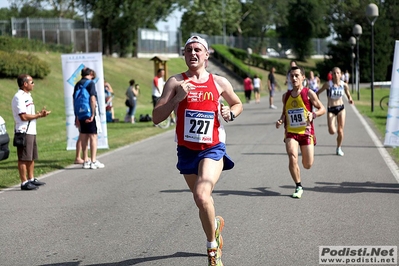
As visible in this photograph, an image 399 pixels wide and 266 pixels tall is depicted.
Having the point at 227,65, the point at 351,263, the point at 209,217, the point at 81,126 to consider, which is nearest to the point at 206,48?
the point at 209,217

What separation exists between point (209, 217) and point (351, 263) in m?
1.32

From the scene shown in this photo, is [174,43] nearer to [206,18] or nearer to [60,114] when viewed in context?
[206,18]

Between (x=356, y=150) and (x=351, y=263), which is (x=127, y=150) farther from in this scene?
(x=351, y=263)

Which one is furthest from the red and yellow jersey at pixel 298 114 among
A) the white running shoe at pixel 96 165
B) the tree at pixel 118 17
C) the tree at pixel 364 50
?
the tree at pixel 118 17

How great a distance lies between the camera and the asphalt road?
6.64 meters

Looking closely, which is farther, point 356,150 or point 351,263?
point 356,150

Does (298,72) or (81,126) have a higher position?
(298,72)

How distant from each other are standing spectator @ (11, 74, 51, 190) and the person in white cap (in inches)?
198

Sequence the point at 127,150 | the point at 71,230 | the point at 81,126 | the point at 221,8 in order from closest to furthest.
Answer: the point at 71,230, the point at 81,126, the point at 127,150, the point at 221,8

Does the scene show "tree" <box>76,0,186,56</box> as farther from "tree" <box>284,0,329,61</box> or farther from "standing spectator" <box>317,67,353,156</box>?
"standing spectator" <box>317,67,353,156</box>

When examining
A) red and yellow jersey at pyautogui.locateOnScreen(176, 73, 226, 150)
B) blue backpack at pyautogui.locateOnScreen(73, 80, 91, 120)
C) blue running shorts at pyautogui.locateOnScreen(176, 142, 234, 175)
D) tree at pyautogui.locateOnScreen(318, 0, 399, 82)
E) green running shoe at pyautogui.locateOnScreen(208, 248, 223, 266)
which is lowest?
tree at pyautogui.locateOnScreen(318, 0, 399, 82)

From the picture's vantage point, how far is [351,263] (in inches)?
241

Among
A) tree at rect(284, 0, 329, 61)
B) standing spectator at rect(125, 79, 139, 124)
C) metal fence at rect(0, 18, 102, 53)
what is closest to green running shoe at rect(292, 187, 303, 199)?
standing spectator at rect(125, 79, 139, 124)

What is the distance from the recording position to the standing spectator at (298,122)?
9930 millimetres
